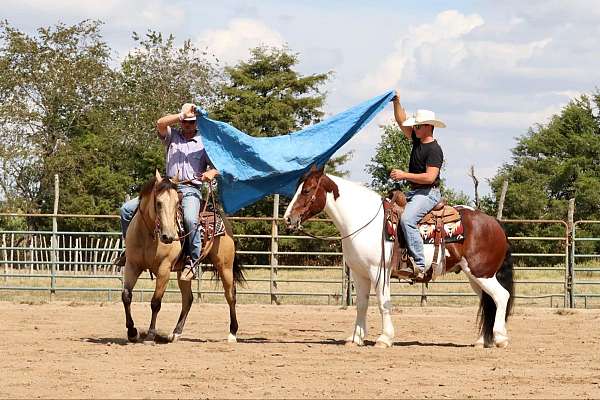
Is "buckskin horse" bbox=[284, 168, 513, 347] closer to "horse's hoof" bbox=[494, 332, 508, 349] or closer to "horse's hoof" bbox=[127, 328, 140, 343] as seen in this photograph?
"horse's hoof" bbox=[494, 332, 508, 349]

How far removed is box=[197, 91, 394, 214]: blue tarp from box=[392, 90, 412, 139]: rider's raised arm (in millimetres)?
68

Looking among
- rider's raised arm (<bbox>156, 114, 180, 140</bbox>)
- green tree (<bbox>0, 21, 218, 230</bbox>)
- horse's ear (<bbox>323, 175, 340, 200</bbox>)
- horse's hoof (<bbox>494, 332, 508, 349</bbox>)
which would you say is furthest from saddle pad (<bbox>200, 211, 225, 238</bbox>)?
green tree (<bbox>0, 21, 218, 230</bbox>)

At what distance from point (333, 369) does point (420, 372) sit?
0.70m

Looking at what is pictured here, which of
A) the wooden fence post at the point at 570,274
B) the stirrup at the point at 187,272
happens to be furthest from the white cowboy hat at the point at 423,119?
the wooden fence post at the point at 570,274

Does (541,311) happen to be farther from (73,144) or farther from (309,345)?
(73,144)

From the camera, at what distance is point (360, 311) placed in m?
10.4

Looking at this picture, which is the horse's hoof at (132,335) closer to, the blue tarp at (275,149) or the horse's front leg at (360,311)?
the blue tarp at (275,149)

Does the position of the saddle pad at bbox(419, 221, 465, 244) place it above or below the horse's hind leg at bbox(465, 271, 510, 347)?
above

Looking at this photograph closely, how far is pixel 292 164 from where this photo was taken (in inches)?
424

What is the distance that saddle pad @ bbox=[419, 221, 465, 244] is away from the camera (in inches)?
406

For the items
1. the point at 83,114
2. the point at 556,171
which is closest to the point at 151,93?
the point at 83,114

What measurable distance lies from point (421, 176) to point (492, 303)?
60.8 inches

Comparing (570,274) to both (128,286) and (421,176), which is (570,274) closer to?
(421,176)

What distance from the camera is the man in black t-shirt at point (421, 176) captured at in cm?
1011
